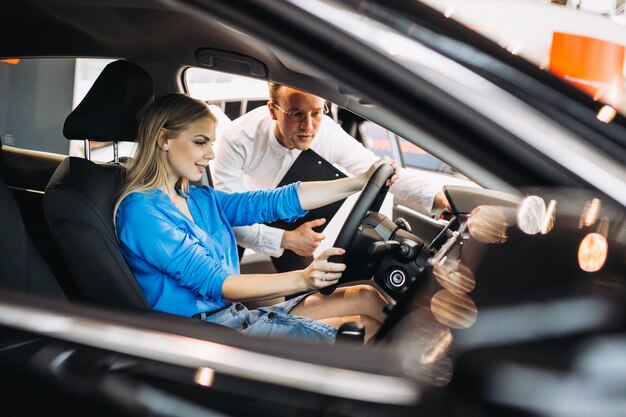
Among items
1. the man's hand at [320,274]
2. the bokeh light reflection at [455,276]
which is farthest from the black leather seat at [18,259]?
the bokeh light reflection at [455,276]

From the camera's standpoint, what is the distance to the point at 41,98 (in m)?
3.68

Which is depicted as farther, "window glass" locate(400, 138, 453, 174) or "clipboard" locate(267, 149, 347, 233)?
"clipboard" locate(267, 149, 347, 233)

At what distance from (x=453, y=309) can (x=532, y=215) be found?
0.16 m

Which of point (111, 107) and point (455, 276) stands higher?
point (111, 107)

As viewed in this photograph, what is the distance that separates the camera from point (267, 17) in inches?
36.9

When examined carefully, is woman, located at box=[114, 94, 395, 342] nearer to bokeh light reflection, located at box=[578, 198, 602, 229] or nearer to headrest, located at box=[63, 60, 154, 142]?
headrest, located at box=[63, 60, 154, 142]

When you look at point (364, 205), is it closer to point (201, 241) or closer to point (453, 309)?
point (201, 241)

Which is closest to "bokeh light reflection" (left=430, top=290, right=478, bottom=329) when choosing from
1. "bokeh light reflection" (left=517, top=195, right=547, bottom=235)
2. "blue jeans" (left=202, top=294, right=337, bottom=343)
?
"bokeh light reflection" (left=517, top=195, right=547, bottom=235)

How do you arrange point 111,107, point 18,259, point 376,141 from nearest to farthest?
point 18,259
point 111,107
point 376,141

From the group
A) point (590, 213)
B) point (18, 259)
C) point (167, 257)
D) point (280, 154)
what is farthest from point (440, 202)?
point (590, 213)

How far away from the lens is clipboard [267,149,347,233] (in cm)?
271

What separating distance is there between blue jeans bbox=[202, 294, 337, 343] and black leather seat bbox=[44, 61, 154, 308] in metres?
0.26

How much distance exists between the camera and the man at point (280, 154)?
259 cm

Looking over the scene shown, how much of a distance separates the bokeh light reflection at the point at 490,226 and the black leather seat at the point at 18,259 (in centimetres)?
78
